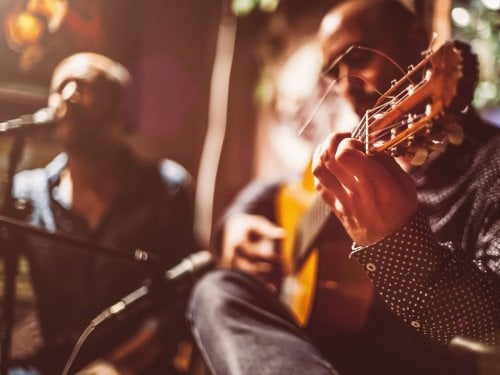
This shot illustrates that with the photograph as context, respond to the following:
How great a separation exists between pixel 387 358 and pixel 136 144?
2281 mm

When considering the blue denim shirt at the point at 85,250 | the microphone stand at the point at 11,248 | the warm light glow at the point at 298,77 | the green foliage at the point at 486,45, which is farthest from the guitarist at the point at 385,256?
the warm light glow at the point at 298,77

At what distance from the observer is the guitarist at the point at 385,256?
0.89m

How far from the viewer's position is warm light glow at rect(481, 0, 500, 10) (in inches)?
66.3

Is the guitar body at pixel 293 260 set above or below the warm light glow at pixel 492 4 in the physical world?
below

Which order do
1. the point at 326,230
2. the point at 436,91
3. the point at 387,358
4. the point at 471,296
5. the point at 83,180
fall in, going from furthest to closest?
the point at 83,180
the point at 326,230
the point at 387,358
the point at 471,296
the point at 436,91

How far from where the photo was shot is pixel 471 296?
90cm

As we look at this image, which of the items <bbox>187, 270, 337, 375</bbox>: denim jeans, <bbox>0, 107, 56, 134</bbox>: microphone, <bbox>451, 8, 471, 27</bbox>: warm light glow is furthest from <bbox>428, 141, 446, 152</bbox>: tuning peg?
<bbox>451, 8, 471, 27</bbox>: warm light glow

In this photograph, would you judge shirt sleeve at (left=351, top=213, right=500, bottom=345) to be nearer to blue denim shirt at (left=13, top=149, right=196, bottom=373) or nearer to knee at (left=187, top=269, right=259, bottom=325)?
knee at (left=187, top=269, right=259, bottom=325)

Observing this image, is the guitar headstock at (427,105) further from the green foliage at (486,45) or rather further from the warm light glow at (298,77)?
the warm light glow at (298,77)

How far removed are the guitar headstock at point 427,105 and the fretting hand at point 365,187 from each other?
0.04 m

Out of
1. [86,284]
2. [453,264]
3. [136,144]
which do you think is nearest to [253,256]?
[86,284]

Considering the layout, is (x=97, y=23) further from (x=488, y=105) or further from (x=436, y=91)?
(x=436, y=91)

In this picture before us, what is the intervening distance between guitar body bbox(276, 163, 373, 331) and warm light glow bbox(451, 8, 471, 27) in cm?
93

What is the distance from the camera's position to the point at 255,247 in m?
1.91
